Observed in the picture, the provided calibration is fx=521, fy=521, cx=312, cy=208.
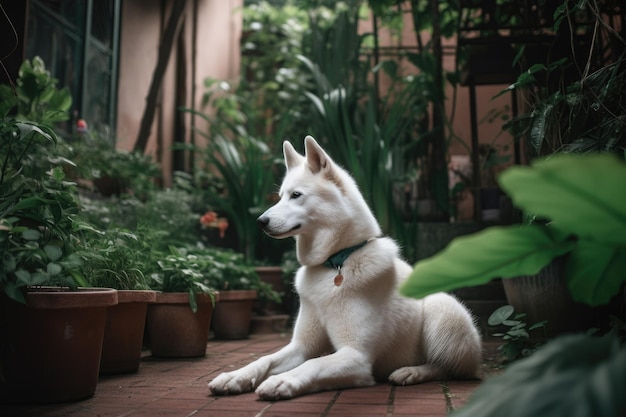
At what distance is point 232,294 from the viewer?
11.8 feet

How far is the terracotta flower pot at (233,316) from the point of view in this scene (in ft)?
12.1

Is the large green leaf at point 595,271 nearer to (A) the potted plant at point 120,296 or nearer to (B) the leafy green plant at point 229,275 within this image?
(A) the potted plant at point 120,296

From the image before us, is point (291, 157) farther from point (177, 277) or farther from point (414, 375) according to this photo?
point (414, 375)

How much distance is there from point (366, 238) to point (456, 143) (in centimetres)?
428

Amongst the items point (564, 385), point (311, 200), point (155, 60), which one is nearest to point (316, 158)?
point (311, 200)

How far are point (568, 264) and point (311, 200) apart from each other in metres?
1.41

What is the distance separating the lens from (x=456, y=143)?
620cm

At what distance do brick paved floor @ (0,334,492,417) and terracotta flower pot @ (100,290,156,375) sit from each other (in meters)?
0.08

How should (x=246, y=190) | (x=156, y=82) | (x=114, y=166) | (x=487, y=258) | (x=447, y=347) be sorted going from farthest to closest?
(x=156, y=82) < (x=246, y=190) < (x=114, y=166) < (x=447, y=347) < (x=487, y=258)

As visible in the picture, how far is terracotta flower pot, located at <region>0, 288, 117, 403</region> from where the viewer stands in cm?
167

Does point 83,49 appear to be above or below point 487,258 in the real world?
above

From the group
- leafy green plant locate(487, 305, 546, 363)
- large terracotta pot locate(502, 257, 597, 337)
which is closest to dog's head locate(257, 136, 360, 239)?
leafy green plant locate(487, 305, 546, 363)

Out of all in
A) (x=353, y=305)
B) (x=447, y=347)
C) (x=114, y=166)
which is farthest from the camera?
(x=114, y=166)

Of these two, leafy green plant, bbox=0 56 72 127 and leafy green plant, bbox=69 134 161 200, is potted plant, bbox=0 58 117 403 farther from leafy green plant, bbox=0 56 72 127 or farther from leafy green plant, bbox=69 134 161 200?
leafy green plant, bbox=69 134 161 200
